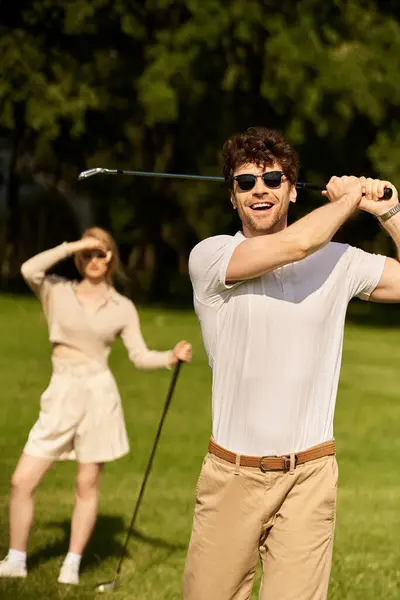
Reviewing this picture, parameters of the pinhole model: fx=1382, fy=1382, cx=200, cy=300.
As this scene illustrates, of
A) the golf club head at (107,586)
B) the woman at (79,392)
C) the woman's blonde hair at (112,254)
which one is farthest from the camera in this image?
the woman's blonde hair at (112,254)

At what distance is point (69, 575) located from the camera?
8.28m

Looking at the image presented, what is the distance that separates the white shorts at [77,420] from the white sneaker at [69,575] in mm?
645

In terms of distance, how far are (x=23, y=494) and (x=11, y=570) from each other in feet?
1.58

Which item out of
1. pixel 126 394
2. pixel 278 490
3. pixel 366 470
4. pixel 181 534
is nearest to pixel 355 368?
pixel 126 394

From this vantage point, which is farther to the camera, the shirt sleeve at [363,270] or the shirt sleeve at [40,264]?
the shirt sleeve at [40,264]

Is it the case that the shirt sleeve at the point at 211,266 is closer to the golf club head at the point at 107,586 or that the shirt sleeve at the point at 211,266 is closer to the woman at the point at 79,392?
the woman at the point at 79,392

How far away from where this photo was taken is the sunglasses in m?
5.21

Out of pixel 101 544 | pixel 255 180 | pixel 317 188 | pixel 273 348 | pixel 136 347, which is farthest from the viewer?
pixel 101 544

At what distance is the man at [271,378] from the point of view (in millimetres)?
5125

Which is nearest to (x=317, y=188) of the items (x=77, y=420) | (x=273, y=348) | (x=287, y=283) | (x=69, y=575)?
(x=287, y=283)

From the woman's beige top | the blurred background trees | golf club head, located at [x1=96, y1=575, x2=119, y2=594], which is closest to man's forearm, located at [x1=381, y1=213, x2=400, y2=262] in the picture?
the woman's beige top

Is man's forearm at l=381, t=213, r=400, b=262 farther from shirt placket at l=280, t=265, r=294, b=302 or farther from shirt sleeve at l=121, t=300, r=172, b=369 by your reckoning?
shirt sleeve at l=121, t=300, r=172, b=369

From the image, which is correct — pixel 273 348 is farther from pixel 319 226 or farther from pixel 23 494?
pixel 23 494

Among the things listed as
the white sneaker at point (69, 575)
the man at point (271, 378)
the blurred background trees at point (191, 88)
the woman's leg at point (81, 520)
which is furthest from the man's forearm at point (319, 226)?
the blurred background trees at point (191, 88)
